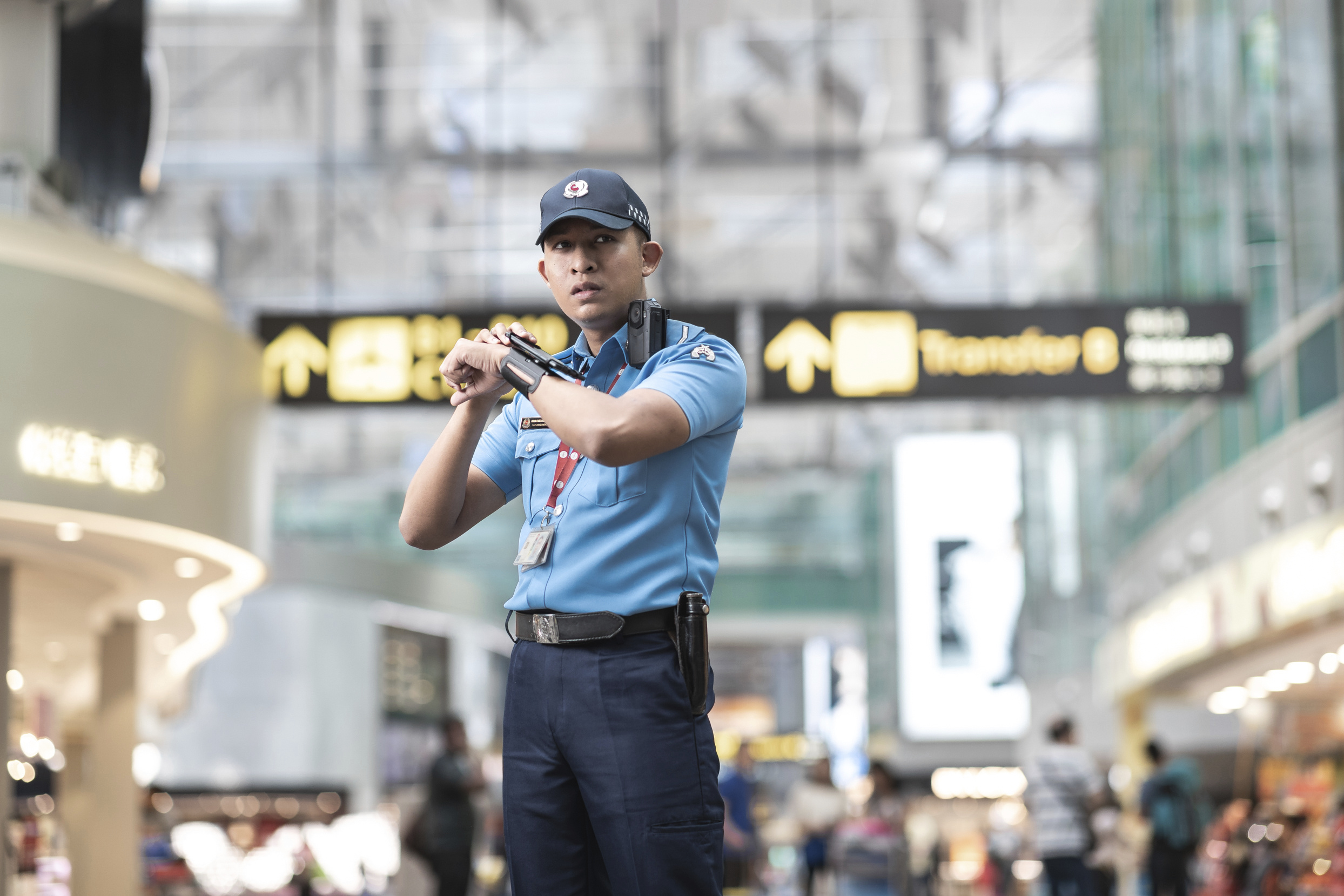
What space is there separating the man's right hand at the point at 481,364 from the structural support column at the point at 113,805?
9.28m

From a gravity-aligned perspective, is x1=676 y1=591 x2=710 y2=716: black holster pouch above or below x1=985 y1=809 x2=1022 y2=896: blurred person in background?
above

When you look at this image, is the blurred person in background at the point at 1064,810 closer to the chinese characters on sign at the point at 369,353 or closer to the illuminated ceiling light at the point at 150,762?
the chinese characters on sign at the point at 369,353

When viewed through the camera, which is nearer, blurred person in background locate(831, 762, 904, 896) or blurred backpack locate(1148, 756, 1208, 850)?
blurred backpack locate(1148, 756, 1208, 850)

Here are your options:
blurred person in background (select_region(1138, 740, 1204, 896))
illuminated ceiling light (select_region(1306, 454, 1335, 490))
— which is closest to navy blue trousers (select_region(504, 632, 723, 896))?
blurred person in background (select_region(1138, 740, 1204, 896))

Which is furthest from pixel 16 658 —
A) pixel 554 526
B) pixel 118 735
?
pixel 554 526

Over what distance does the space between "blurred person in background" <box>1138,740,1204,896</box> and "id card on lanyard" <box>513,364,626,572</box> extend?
8497 millimetres

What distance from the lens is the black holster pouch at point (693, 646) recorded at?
2.16 m

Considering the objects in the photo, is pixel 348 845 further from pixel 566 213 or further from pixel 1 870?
pixel 566 213

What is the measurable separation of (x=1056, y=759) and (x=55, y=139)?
6568 millimetres

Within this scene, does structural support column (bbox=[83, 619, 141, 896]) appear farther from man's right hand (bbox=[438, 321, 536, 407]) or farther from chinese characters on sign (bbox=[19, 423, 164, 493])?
man's right hand (bbox=[438, 321, 536, 407])

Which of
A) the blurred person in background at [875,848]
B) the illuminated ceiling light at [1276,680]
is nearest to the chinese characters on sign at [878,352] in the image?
the blurred person in background at [875,848]

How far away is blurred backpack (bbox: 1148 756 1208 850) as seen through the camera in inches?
395

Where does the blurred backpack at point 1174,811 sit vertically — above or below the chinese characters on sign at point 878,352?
below

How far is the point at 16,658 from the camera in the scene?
13.0m
